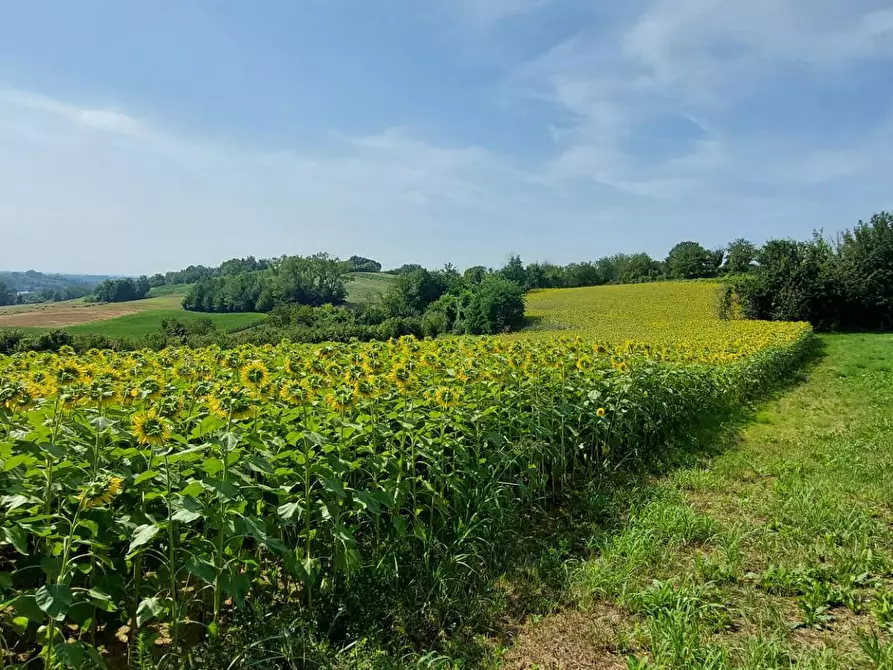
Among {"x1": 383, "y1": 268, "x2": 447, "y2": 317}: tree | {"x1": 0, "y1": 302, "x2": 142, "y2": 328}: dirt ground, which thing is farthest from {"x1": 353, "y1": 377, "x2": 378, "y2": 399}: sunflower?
{"x1": 383, "y1": 268, "x2": 447, "y2": 317}: tree

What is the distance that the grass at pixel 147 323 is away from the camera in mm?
37938

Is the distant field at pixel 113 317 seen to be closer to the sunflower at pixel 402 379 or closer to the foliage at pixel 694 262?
the sunflower at pixel 402 379

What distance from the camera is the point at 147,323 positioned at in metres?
43.8

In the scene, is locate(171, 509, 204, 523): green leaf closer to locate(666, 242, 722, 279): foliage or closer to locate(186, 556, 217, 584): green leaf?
locate(186, 556, 217, 584): green leaf

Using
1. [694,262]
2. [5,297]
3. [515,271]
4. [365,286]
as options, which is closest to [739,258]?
[694,262]

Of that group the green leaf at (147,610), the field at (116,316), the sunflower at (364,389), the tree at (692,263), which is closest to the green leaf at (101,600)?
the green leaf at (147,610)

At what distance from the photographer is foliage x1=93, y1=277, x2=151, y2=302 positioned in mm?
61969

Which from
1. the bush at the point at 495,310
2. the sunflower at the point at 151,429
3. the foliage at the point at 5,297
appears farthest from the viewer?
the foliage at the point at 5,297

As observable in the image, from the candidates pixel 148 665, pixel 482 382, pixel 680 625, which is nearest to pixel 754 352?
pixel 482 382

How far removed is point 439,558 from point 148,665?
164 cm

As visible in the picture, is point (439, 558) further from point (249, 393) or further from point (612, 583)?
point (249, 393)

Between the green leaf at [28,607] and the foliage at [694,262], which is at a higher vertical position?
the foliage at [694,262]

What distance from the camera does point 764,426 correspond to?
7.43m

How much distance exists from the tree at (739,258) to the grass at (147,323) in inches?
2170
